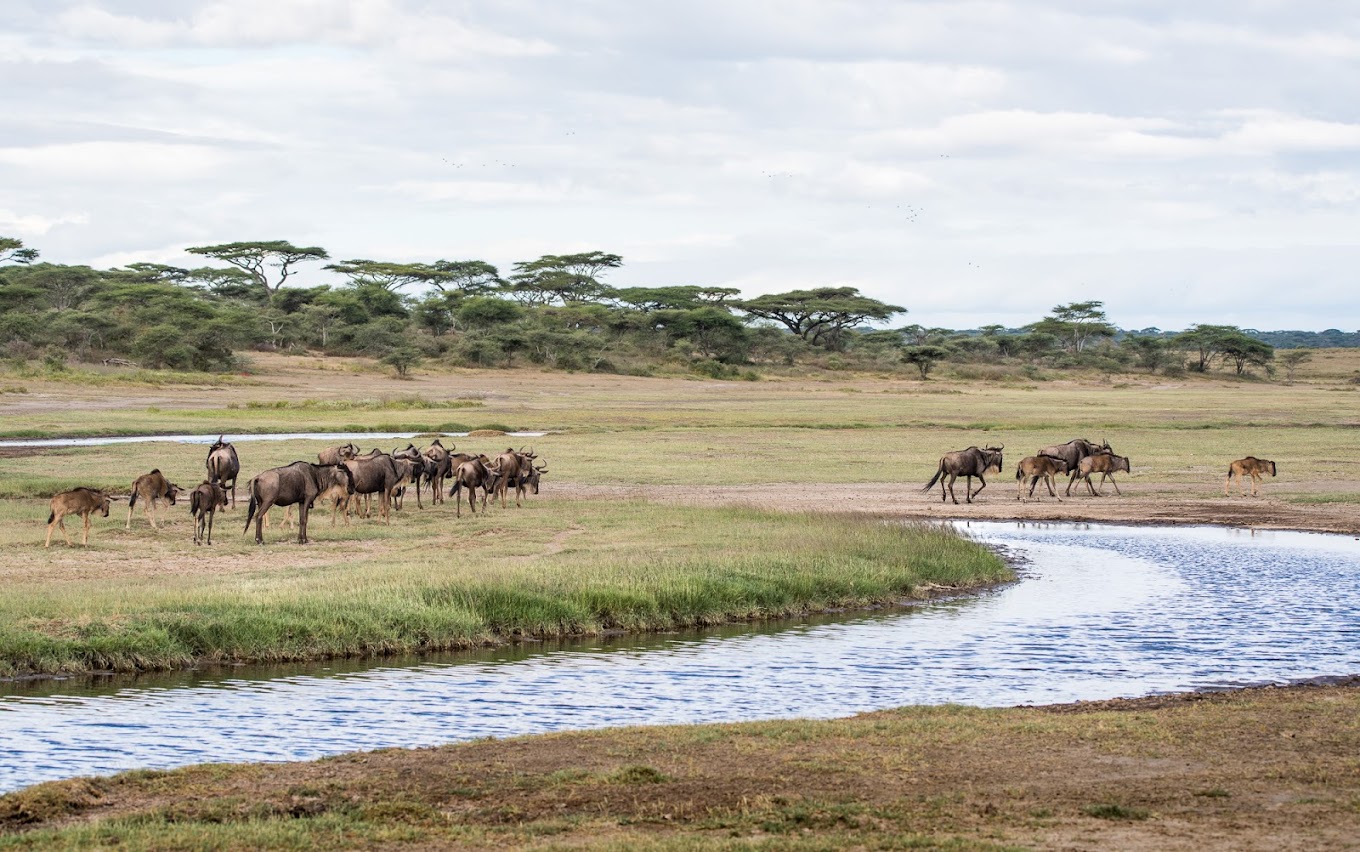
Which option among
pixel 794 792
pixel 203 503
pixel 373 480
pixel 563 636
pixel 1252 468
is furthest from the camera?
pixel 1252 468

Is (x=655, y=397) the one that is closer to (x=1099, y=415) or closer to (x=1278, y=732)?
(x=1099, y=415)

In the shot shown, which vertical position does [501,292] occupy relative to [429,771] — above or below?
above

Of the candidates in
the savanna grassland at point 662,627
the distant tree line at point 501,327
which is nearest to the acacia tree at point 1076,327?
the distant tree line at point 501,327

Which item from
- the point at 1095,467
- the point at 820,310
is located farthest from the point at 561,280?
the point at 1095,467

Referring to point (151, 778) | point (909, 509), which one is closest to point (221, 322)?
point (909, 509)

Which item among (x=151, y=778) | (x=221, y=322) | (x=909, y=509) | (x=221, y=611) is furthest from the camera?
(x=221, y=322)

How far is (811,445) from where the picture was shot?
44.7 metres

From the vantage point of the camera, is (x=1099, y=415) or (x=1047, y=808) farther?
(x=1099, y=415)

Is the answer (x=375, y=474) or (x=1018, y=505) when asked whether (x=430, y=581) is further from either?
(x=1018, y=505)

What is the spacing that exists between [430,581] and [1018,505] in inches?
666

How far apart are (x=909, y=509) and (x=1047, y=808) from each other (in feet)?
68.4

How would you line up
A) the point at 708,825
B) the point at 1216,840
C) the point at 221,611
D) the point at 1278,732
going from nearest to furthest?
the point at 1216,840 < the point at 708,825 < the point at 1278,732 < the point at 221,611

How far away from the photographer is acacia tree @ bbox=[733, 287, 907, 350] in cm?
11450

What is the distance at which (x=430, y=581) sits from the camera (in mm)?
17422
